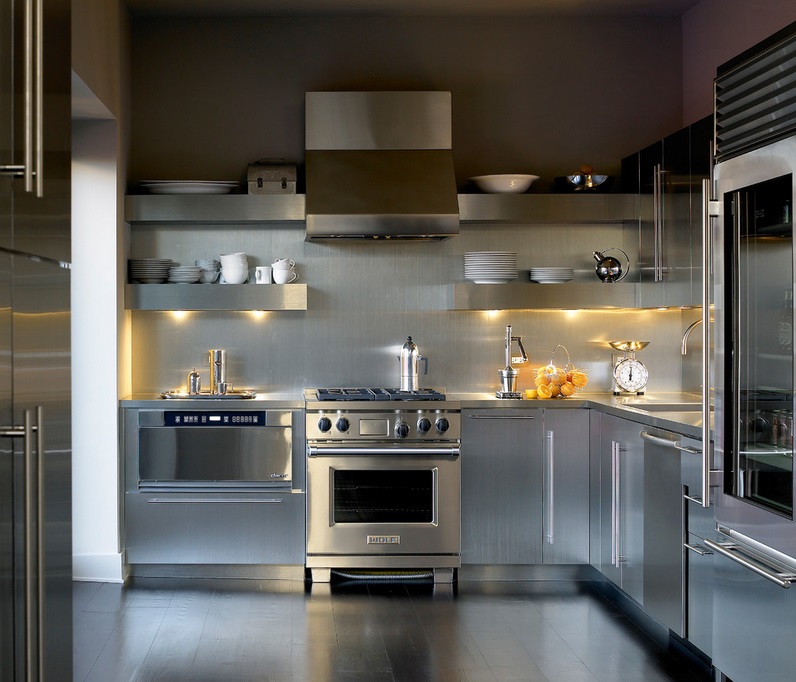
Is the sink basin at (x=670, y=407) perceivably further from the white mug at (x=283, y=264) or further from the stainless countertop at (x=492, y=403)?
the white mug at (x=283, y=264)

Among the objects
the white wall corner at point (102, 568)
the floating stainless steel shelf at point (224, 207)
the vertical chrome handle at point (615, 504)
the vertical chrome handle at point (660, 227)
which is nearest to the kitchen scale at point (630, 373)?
the vertical chrome handle at point (660, 227)

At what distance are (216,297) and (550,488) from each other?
1989 millimetres

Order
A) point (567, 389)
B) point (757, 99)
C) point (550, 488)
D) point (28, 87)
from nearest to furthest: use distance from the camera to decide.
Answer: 1. point (28, 87)
2. point (757, 99)
3. point (550, 488)
4. point (567, 389)

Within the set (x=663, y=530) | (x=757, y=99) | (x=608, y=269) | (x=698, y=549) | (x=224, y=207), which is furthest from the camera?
(x=608, y=269)

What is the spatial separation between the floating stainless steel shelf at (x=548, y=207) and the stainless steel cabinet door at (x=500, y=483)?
1.05 m

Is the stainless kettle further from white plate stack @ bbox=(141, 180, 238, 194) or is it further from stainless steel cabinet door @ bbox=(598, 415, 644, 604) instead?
white plate stack @ bbox=(141, 180, 238, 194)

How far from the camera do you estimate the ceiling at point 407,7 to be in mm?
5062

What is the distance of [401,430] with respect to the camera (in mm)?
4730

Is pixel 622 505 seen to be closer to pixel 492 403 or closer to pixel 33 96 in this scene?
pixel 492 403

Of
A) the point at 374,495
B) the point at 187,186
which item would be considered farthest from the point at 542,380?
the point at 187,186

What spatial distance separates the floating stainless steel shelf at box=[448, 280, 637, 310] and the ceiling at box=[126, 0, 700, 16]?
1.51 m

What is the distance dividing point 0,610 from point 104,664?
1.93 metres

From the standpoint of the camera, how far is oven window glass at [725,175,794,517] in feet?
8.63

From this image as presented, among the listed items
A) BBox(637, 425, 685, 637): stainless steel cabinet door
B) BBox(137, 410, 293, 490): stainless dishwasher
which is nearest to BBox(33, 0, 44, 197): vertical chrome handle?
BBox(637, 425, 685, 637): stainless steel cabinet door
